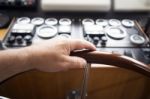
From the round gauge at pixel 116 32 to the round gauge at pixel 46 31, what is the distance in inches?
9.6

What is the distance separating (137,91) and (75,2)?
51 centimetres

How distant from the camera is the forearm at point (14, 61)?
58 centimetres

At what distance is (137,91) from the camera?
0.97 meters

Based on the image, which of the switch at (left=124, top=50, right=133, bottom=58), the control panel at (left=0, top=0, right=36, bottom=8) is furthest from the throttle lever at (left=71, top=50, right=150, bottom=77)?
the control panel at (left=0, top=0, right=36, bottom=8)

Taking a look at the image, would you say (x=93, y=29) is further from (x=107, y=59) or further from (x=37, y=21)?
(x=107, y=59)

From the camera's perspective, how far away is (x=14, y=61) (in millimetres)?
591

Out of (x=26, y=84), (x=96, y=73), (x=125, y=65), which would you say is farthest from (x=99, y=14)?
(x=125, y=65)

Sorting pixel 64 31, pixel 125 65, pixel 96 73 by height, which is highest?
pixel 125 65

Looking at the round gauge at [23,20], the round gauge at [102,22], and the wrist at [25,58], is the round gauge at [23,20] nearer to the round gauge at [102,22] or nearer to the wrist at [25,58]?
the round gauge at [102,22]

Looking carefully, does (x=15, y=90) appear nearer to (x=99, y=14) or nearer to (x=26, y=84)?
(x=26, y=84)

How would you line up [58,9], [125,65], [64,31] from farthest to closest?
[58,9] → [64,31] → [125,65]

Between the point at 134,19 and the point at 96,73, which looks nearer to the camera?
the point at 96,73

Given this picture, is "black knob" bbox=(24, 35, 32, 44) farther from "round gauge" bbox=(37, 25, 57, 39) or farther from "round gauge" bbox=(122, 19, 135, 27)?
"round gauge" bbox=(122, 19, 135, 27)

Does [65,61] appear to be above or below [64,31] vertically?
above
